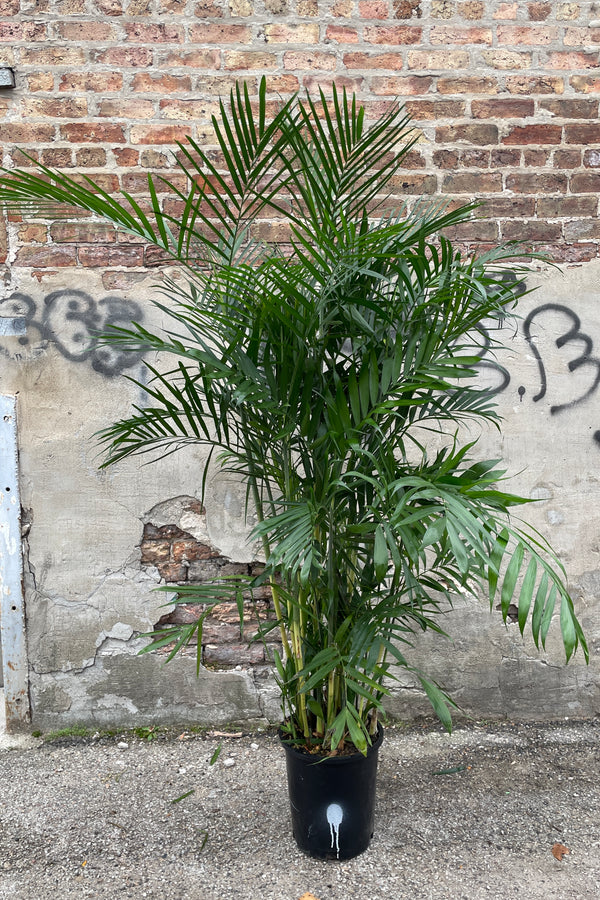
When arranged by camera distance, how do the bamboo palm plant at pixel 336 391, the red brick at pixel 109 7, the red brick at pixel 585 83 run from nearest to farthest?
the bamboo palm plant at pixel 336 391 < the red brick at pixel 109 7 < the red brick at pixel 585 83

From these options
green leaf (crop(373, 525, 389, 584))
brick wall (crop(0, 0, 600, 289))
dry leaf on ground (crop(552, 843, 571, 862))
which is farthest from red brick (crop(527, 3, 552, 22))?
dry leaf on ground (crop(552, 843, 571, 862))

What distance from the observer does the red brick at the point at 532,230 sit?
2787mm

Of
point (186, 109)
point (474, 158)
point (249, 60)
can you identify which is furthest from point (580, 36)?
point (186, 109)

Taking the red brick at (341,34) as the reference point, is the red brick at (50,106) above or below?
below

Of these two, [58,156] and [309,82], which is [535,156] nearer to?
[309,82]

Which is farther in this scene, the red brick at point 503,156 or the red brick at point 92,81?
the red brick at point 503,156

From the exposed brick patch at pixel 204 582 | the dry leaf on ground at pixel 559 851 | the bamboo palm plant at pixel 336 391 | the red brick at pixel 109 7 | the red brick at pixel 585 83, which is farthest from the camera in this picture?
the exposed brick patch at pixel 204 582

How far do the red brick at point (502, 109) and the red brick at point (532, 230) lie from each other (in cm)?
39

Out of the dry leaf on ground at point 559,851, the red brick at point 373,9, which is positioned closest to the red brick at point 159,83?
the red brick at point 373,9

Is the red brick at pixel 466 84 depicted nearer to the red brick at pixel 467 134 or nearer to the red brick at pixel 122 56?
the red brick at pixel 467 134

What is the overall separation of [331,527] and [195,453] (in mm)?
1052

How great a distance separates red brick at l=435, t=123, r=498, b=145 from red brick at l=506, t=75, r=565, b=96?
0.15 meters

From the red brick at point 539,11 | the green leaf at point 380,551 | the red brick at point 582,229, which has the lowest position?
the green leaf at point 380,551

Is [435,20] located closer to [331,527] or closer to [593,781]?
[331,527]
